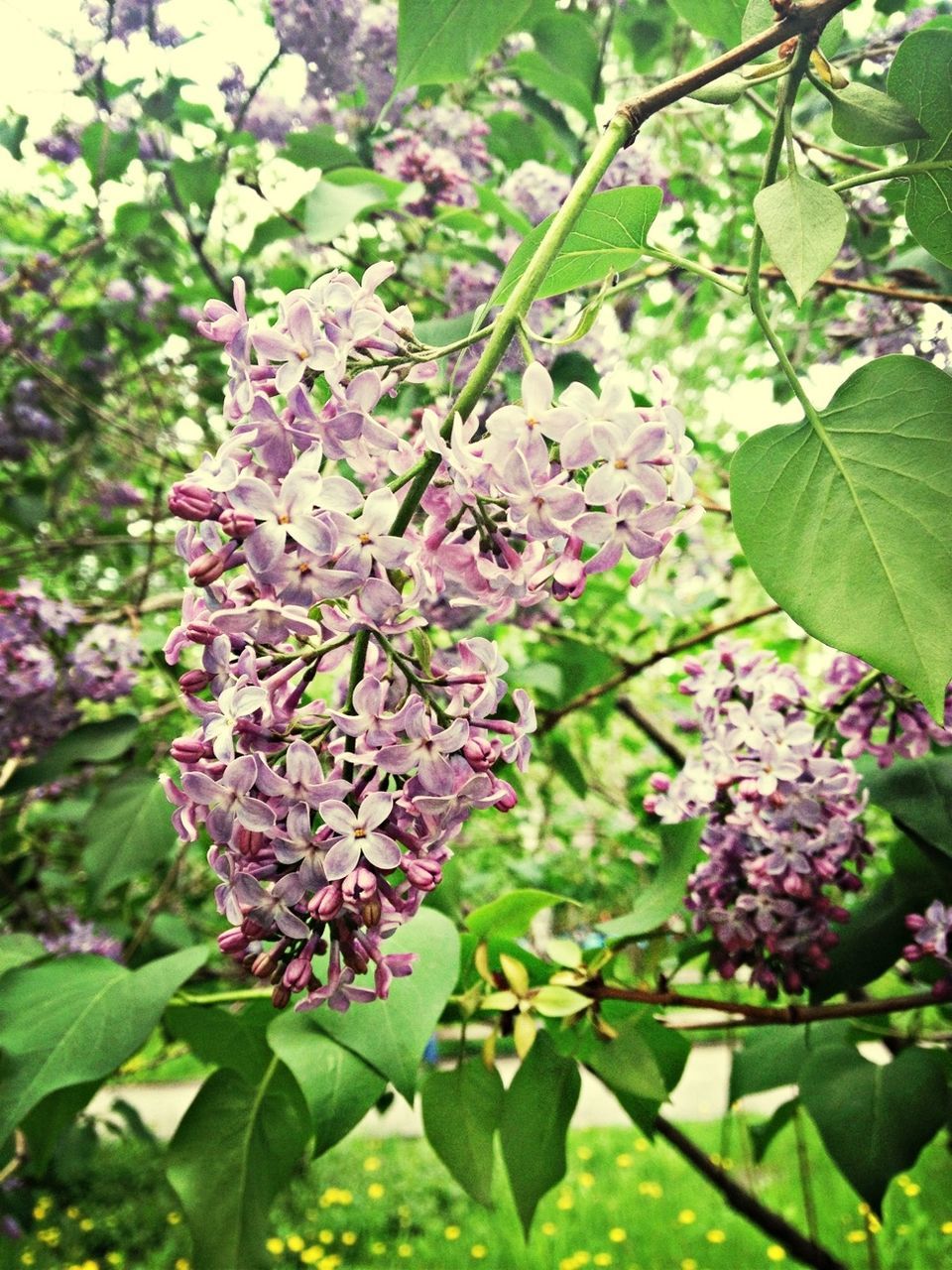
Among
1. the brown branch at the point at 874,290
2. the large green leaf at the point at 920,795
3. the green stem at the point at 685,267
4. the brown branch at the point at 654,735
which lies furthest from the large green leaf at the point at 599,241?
the brown branch at the point at 654,735

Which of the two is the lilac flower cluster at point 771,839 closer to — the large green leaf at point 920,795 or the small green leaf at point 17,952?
the large green leaf at point 920,795

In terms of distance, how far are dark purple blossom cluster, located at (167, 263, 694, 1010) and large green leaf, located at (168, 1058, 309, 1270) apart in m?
0.33

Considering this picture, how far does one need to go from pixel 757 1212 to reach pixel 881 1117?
611mm

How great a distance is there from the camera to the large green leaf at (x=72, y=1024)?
29.7 inches

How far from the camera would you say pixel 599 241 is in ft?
1.81

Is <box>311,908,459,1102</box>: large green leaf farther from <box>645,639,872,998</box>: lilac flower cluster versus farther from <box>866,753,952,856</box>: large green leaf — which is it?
<box>866,753,952,856</box>: large green leaf

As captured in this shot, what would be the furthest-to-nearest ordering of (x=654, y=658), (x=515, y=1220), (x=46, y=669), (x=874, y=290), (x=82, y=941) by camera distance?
(x=515, y=1220) < (x=82, y=941) < (x=46, y=669) < (x=654, y=658) < (x=874, y=290)

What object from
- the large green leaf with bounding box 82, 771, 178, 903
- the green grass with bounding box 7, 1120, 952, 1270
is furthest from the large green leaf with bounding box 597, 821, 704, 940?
the green grass with bounding box 7, 1120, 952, 1270

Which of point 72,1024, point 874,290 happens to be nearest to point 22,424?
point 72,1024

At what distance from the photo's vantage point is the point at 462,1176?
0.69 meters

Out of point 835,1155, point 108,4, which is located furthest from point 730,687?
point 108,4

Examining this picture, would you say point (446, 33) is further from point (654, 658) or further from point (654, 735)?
point (654, 735)

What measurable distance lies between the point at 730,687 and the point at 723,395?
7.64 feet

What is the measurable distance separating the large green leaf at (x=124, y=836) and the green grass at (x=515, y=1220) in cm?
190
